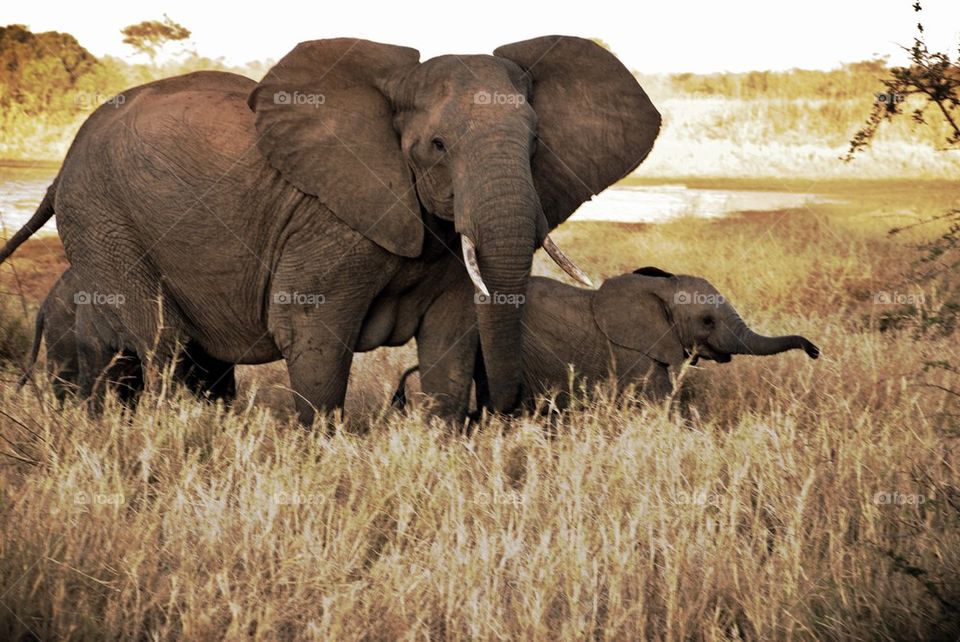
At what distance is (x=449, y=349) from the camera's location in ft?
22.3

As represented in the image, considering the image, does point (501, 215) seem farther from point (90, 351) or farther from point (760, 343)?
point (90, 351)

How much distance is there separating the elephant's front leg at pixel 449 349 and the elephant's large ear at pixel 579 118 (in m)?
0.67

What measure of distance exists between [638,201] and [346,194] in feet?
46.8

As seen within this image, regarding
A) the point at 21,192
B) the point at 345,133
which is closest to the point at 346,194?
the point at 345,133

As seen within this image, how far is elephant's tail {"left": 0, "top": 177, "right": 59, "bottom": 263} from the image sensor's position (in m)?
7.82

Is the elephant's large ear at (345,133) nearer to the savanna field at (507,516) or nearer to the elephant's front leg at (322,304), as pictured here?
the elephant's front leg at (322,304)

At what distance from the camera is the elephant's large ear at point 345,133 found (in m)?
6.26

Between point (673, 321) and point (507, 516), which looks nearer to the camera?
point (507, 516)

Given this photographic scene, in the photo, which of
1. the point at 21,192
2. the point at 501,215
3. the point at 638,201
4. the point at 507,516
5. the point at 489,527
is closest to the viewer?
the point at 489,527

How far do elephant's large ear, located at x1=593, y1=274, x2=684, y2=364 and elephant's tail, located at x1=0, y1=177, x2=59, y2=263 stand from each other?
141 inches

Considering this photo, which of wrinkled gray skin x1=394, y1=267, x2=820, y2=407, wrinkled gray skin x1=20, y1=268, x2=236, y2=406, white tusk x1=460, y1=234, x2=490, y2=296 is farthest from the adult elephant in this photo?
wrinkled gray skin x1=394, y1=267, x2=820, y2=407

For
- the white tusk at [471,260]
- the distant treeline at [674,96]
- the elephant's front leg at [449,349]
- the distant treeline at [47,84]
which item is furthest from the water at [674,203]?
the white tusk at [471,260]

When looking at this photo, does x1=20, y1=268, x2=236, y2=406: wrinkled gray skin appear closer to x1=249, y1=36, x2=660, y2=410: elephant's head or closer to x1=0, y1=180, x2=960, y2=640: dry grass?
x1=0, y1=180, x2=960, y2=640: dry grass

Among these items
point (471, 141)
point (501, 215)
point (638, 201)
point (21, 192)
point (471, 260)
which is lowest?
point (638, 201)
